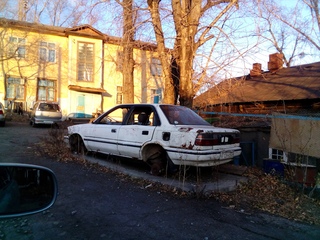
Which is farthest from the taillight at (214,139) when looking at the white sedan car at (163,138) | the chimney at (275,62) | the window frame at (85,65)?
the window frame at (85,65)

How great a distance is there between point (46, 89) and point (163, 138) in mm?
20479

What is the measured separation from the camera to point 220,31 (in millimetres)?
8727

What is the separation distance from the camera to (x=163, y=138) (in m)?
5.71

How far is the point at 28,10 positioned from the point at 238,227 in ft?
99.1

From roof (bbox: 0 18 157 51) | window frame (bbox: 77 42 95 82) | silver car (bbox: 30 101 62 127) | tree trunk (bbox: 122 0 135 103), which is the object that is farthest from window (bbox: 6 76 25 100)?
tree trunk (bbox: 122 0 135 103)

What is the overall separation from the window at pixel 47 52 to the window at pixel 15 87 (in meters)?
2.55

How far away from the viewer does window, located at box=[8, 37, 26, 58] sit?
70.3 ft

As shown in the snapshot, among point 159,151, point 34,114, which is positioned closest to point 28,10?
point 34,114

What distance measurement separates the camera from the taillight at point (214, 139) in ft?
17.1

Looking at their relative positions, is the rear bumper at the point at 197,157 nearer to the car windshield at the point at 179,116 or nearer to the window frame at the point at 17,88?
the car windshield at the point at 179,116

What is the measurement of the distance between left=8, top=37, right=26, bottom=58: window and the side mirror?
73.9 feet

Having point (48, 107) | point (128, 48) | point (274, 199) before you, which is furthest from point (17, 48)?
point (274, 199)

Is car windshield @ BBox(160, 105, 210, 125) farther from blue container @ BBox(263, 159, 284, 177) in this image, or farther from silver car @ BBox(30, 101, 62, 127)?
silver car @ BBox(30, 101, 62, 127)

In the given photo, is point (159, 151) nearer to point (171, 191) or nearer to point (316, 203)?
point (171, 191)
